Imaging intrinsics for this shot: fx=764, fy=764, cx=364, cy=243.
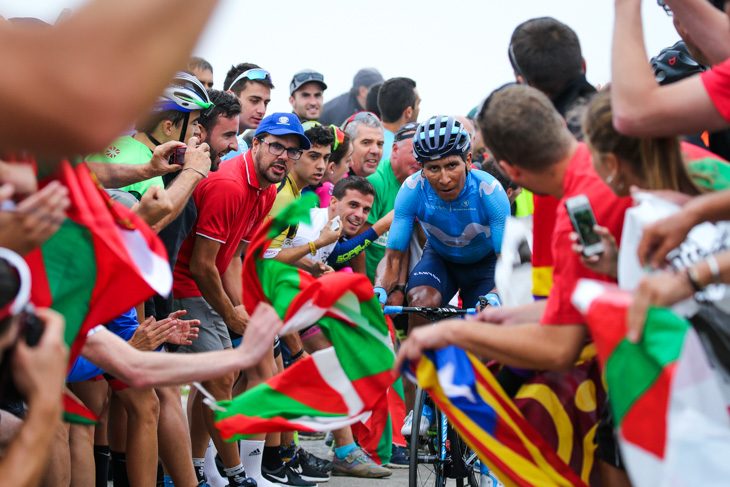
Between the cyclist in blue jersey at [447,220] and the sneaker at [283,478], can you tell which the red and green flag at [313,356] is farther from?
the sneaker at [283,478]

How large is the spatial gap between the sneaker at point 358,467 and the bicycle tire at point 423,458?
864mm

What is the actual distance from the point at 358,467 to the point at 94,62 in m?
6.08

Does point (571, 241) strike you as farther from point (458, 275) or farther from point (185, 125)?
point (458, 275)

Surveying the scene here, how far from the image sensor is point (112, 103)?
3.84 ft

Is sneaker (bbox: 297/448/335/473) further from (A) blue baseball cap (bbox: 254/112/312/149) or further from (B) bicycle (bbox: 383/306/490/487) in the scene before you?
(A) blue baseball cap (bbox: 254/112/312/149)

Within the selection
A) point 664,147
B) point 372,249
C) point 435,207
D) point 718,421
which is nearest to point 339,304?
point 664,147

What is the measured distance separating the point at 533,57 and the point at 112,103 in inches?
123

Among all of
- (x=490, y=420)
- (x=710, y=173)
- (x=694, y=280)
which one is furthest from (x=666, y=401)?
(x=490, y=420)

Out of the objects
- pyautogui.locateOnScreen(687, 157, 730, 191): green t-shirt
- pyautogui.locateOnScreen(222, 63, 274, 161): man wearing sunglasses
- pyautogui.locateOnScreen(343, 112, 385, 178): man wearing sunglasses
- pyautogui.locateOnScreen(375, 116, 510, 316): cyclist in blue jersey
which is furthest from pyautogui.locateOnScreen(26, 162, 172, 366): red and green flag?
→ pyautogui.locateOnScreen(343, 112, 385, 178): man wearing sunglasses

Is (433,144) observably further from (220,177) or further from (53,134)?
(53,134)

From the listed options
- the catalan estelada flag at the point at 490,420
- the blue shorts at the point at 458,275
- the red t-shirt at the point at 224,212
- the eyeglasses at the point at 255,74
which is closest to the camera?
the catalan estelada flag at the point at 490,420

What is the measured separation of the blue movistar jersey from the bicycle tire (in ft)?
4.35

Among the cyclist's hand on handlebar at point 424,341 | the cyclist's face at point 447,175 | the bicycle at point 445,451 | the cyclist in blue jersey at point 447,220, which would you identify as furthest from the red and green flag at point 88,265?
the cyclist's face at point 447,175

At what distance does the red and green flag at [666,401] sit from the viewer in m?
2.08
